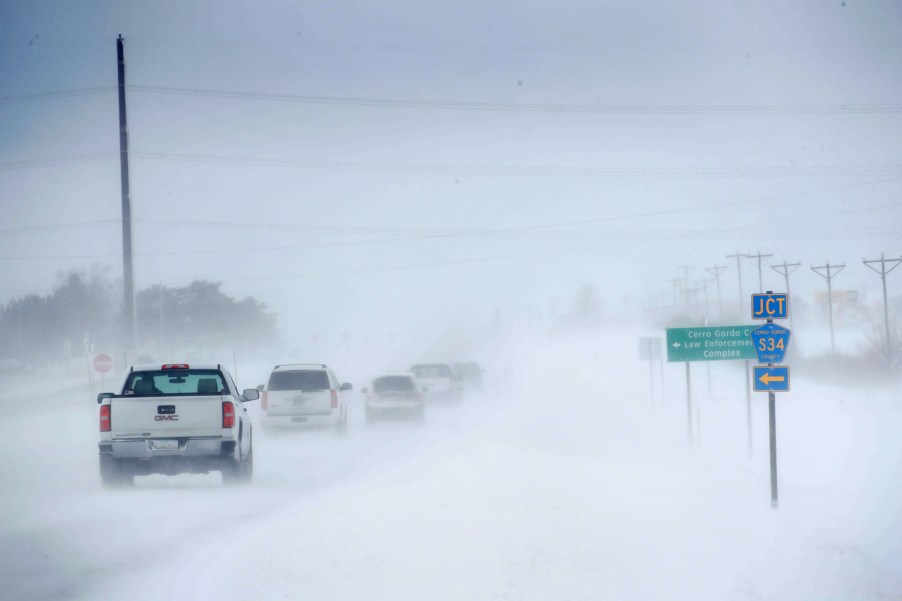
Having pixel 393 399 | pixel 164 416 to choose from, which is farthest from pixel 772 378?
pixel 393 399

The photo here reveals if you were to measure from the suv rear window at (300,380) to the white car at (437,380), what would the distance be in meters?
17.2

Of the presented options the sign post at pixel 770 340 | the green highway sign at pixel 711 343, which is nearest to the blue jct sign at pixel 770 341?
the sign post at pixel 770 340

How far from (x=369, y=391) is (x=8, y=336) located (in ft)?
287

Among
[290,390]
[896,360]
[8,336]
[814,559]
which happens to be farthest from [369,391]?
[8,336]

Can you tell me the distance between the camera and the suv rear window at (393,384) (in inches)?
1379

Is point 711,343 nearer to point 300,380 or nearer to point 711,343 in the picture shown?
point 711,343

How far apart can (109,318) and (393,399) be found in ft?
253

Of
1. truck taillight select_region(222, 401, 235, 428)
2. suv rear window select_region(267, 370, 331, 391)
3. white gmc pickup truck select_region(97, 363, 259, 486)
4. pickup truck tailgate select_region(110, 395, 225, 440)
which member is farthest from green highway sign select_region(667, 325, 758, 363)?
pickup truck tailgate select_region(110, 395, 225, 440)

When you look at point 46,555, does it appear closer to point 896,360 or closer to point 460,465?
point 460,465

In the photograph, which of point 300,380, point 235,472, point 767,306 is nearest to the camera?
point 767,306

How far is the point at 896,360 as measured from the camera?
6341cm

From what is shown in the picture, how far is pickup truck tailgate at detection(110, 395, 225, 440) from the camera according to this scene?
1708cm

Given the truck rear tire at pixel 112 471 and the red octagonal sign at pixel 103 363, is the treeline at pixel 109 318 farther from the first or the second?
the truck rear tire at pixel 112 471

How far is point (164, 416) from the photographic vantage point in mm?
17125
